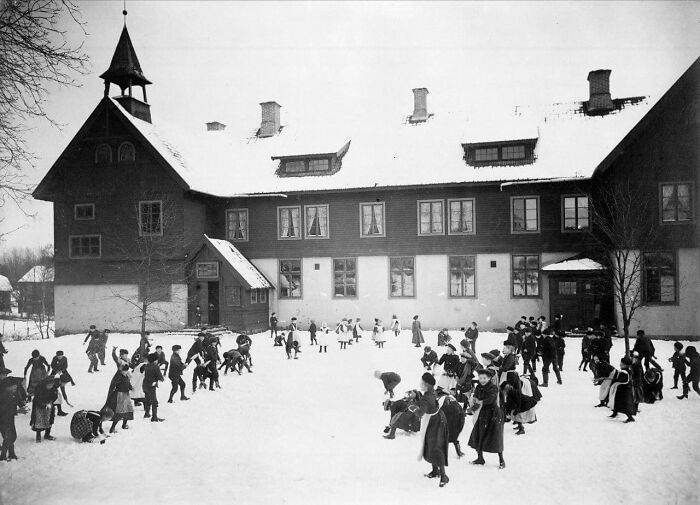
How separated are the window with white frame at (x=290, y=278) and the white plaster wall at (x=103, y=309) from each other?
20.7 feet

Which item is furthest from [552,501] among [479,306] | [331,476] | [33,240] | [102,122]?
[102,122]

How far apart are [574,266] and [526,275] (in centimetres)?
218

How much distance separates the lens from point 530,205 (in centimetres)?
2342

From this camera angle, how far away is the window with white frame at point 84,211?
18250 mm

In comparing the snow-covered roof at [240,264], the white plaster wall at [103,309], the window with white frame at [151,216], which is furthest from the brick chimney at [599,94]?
the white plaster wall at [103,309]

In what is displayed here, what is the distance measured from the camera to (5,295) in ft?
26.9

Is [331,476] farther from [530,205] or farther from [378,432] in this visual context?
[530,205]

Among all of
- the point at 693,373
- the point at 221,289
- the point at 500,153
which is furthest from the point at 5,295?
the point at 500,153

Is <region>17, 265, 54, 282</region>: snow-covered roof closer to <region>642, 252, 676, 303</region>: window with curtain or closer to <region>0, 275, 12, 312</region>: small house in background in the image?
<region>0, 275, 12, 312</region>: small house in background

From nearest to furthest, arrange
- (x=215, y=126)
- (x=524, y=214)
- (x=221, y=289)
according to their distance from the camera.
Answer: (x=524, y=214), (x=221, y=289), (x=215, y=126)

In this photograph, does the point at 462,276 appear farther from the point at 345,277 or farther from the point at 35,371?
the point at 35,371

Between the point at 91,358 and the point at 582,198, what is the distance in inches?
811

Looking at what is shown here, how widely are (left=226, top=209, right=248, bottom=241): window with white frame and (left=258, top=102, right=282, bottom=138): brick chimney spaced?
570 cm

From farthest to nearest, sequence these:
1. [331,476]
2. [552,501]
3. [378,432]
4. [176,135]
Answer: [176,135] → [378,432] → [331,476] → [552,501]
